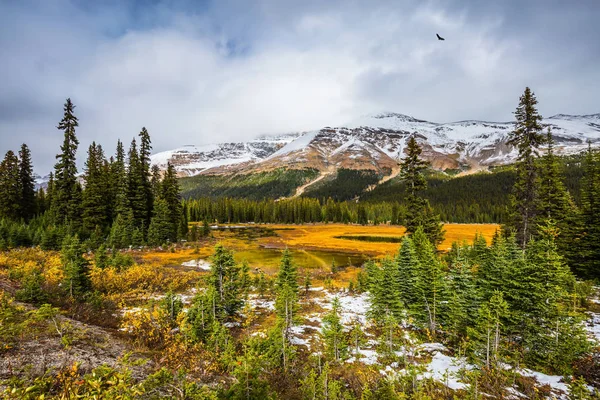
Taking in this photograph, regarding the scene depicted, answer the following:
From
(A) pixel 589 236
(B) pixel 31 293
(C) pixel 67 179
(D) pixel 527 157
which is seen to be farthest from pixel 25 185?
(A) pixel 589 236

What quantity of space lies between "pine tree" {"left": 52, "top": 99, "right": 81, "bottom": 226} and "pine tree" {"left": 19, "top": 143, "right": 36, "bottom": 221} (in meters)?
10.6

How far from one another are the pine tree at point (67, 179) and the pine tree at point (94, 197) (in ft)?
4.56

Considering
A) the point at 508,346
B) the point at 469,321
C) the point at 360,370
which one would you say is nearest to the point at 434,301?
the point at 469,321

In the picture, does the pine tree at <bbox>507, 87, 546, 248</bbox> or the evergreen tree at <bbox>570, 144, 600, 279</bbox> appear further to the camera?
the evergreen tree at <bbox>570, 144, 600, 279</bbox>

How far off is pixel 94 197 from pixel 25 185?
17181mm

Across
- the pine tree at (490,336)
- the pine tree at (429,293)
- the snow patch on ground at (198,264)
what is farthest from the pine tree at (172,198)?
the pine tree at (490,336)

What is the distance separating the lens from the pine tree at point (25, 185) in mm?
49438

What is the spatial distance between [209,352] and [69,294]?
1100 cm

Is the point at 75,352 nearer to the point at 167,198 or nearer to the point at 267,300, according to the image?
the point at 267,300

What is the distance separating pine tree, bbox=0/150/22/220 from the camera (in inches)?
1825

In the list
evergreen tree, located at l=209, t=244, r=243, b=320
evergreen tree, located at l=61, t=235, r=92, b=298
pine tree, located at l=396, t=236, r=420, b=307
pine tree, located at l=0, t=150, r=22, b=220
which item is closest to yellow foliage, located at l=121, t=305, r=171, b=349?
evergreen tree, located at l=209, t=244, r=243, b=320

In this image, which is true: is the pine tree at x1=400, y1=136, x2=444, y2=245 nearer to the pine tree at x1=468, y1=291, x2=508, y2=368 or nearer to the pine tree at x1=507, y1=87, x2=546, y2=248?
the pine tree at x1=507, y1=87, x2=546, y2=248

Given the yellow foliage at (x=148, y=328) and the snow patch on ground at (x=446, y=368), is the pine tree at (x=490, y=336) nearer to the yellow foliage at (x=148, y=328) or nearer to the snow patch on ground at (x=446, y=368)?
the snow patch on ground at (x=446, y=368)

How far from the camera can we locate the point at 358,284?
25766mm
